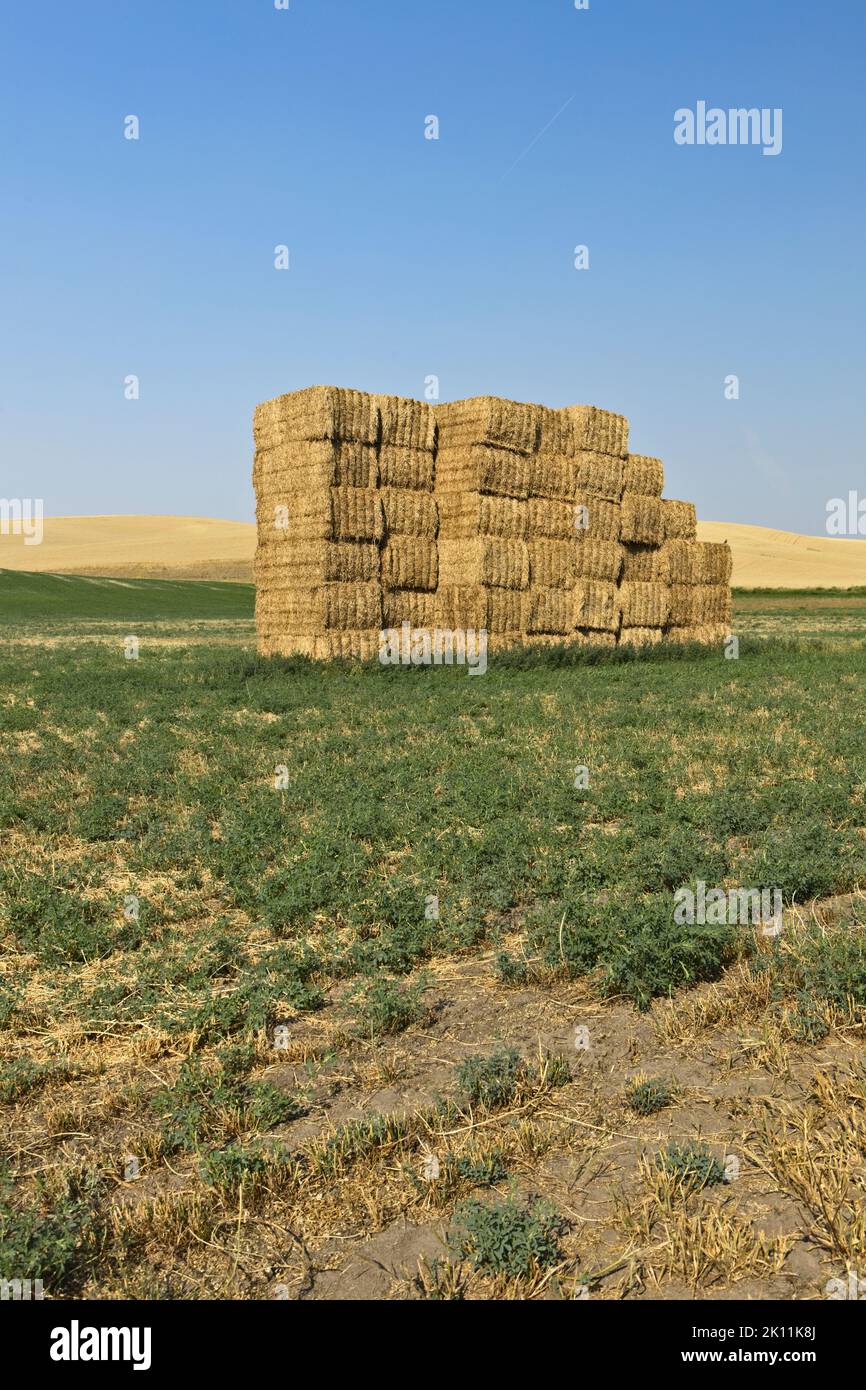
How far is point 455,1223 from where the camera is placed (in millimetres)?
3723

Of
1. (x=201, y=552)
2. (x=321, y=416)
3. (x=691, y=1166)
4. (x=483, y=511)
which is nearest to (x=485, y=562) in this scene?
(x=483, y=511)

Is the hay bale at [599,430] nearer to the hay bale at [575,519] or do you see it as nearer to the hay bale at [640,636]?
the hay bale at [575,519]

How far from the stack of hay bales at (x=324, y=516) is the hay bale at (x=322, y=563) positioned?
2 cm

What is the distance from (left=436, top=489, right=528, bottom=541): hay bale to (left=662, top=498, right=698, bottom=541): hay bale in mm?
5619

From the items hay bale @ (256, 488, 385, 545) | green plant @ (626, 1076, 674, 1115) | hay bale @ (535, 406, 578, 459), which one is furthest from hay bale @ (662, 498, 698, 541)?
green plant @ (626, 1076, 674, 1115)

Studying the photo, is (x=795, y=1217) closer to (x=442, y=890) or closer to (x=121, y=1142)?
(x=121, y=1142)

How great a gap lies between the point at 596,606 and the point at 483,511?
14.1 ft

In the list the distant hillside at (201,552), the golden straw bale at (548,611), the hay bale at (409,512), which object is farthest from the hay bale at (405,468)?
the distant hillside at (201,552)

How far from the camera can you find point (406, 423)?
68.0ft

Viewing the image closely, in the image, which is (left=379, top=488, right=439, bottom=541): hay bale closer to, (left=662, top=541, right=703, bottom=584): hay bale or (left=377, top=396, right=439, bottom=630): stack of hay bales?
(left=377, top=396, right=439, bottom=630): stack of hay bales

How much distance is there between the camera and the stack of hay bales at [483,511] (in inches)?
826

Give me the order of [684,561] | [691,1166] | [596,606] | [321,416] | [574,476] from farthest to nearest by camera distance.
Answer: [684,561] < [596,606] < [574,476] < [321,416] < [691,1166]

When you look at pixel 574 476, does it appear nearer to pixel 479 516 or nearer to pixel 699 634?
pixel 479 516

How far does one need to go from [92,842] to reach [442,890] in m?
3.40
